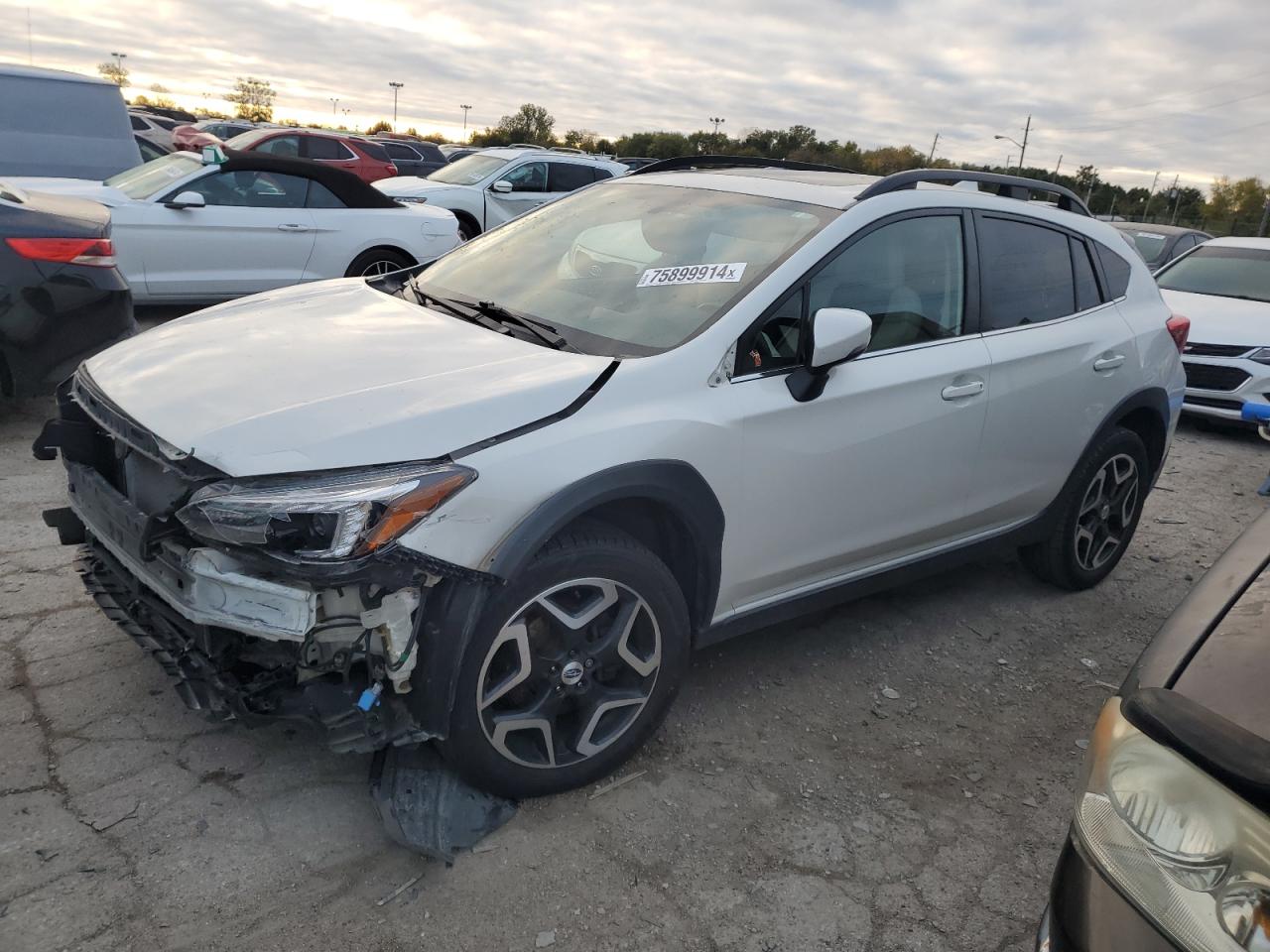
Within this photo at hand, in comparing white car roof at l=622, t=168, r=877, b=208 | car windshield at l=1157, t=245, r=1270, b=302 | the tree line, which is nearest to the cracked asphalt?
white car roof at l=622, t=168, r=877, b=208

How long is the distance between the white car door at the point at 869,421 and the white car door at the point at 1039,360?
14 cm

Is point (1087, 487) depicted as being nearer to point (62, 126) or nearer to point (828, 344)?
point (828, 344)

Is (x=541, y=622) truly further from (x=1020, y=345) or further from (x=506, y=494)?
(x=1020, y=345)

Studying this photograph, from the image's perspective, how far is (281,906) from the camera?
2404 millimetres

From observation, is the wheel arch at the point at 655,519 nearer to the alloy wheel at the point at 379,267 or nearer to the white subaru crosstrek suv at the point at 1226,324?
the white subaru crosstrek suv at the point at 1226,324

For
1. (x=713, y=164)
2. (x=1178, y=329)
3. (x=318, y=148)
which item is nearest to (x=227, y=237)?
(x=713, y=164)

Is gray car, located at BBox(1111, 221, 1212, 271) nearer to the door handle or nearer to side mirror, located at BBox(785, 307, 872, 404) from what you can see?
the door handle

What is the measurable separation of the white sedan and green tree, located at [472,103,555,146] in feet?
192

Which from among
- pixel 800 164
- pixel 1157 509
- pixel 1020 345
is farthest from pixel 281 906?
pixel 1157 509

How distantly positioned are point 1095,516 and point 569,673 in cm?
300

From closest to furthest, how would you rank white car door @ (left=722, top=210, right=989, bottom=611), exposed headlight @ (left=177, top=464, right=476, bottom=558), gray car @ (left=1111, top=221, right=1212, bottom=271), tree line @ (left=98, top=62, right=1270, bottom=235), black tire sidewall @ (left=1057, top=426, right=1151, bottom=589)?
exposed headlight @ (left=177, top=464, right=476, bottom=558), white car door @ (left=722, top=210, right=989, bottom=611), black tire sidewall @ (left=1057, top=426, right=1151, bottom=589), gray car @ (left=1111, top=221, right=1212, bottom=271), tree line @ (left=98, top=62, right=1270, bottom=235)

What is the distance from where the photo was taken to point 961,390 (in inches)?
142

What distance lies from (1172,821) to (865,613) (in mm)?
2853

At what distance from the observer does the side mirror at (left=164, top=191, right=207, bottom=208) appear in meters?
7.96
